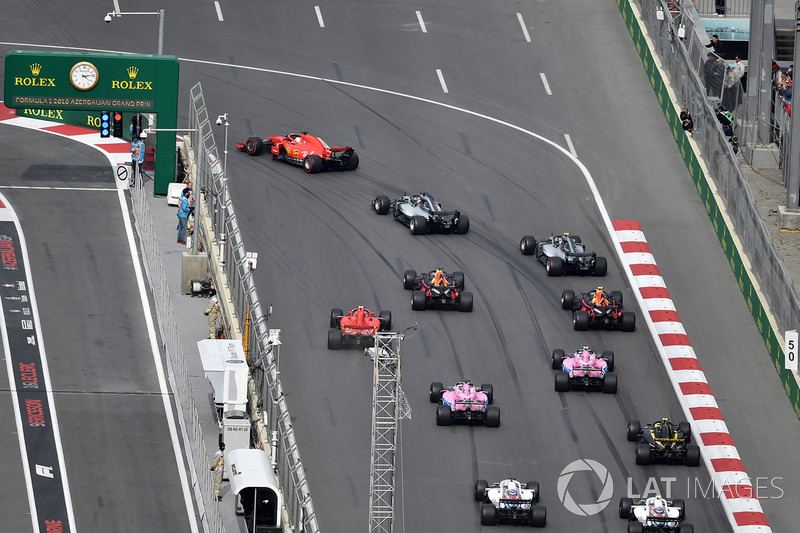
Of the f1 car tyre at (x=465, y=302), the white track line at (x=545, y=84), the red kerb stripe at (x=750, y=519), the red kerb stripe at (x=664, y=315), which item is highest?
the white track line at (x=545, y=84)

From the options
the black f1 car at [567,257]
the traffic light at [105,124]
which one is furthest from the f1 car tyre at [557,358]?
the traffic light at [105,124]

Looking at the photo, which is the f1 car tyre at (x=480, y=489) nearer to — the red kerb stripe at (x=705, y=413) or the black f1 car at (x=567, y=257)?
the red kerb stripe at (x=705, y=413)

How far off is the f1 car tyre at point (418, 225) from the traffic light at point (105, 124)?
10.8 meters

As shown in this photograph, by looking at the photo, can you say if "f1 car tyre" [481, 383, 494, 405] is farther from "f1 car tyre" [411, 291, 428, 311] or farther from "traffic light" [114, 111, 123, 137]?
"traffic light" [114, 111, 123, 137]

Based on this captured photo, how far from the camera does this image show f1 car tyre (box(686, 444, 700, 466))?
2307 inches

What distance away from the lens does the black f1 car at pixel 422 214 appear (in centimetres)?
6906

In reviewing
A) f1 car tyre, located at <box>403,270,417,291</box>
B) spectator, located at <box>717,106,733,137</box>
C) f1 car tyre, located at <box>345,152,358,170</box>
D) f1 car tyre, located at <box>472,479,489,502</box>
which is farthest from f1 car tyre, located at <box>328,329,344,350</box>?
spectator, located at <box>717,106,733,137</box>

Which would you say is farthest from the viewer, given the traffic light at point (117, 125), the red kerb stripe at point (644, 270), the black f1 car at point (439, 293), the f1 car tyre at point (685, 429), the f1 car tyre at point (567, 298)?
the traffic light at point (117, 125)

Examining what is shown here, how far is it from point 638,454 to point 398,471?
6930 mm

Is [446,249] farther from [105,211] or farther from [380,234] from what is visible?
[105,211]

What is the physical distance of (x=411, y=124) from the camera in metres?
76.6

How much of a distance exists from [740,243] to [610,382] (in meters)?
9.98

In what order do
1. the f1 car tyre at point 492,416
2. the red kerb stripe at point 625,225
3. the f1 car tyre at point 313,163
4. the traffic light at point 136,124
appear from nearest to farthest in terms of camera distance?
the f1 car tyre at point 492,416 < the traffic light at point 136,124 < the red kerb stripe at point 625,225 < the f1 car tyre at point 313,163

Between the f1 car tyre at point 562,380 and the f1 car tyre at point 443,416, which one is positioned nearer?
the f1 car tyre at point 443,416
